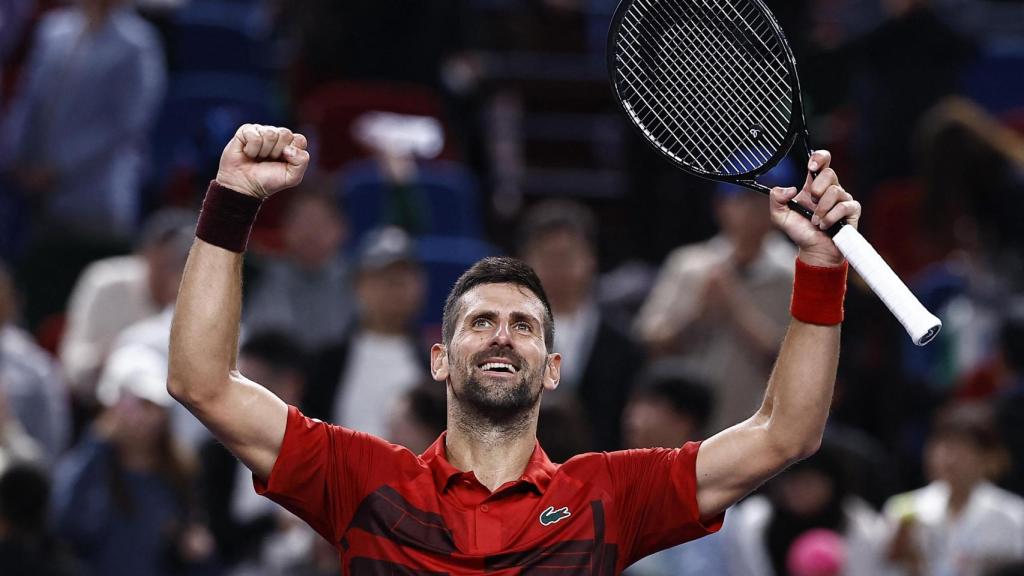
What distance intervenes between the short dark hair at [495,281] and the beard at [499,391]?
0.15 meters

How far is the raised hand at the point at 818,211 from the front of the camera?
12.9 feet

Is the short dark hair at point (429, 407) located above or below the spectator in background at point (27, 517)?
above

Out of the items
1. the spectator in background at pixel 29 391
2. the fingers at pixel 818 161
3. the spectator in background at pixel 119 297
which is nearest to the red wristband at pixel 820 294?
the fingers at pixel 818 161

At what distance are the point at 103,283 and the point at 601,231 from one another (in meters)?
3.53

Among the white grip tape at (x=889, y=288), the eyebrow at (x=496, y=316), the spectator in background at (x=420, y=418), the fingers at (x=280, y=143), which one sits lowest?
the spectator in background at (x=420, y=418)

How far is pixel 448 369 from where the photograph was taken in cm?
424

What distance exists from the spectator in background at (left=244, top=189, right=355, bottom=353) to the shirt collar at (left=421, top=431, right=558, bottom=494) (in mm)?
4123

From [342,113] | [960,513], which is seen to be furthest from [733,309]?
[342,113]

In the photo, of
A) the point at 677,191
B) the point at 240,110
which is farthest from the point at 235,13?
the point at 677,191

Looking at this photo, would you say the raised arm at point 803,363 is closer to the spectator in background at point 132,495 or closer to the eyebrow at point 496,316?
the eyebrow at point 496,316

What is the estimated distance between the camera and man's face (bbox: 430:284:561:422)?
4113mm

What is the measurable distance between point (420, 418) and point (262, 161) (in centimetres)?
304

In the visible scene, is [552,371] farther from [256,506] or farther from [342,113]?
[342,113]

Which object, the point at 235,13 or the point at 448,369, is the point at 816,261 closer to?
the point at 448,369
